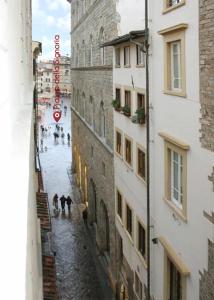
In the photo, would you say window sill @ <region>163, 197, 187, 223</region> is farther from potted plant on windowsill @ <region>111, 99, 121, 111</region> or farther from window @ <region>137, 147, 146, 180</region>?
potted plant on windowsill @ <region>111, 99, 121, 111</region>

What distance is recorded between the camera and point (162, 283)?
41.4 feet

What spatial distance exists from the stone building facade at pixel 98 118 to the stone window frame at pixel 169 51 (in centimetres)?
731

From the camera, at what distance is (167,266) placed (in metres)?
12.2

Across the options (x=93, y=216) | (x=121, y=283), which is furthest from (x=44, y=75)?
(x=121, y=283)

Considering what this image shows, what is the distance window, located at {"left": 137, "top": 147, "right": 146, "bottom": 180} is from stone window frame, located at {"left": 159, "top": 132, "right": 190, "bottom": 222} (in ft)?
8.14

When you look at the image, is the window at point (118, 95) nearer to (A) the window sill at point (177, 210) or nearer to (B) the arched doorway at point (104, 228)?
(B) the arched doorway at point (104, 228)

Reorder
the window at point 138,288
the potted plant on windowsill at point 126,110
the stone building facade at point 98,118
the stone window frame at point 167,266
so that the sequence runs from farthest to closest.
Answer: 1. the stone building facade at point 98,118
2. the potted plant on windowsill at point 126,110
3. the window at point 138,288
4. the stone window frame at point 167,266

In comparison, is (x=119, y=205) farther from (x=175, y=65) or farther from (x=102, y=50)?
(x=175, y=65)

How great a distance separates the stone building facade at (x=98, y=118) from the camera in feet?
66.6

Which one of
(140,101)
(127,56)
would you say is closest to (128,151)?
(140,101)

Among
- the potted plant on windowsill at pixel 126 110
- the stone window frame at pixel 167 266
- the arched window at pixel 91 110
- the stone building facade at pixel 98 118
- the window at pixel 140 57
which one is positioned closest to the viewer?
the stone window frame at pixel 167 266

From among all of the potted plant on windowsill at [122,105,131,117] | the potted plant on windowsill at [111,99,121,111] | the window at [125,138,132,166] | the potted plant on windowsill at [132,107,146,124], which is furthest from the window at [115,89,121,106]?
the potted plant on windowsill at [132,107,146,124]

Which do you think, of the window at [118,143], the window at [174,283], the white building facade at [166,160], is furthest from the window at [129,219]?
the window at [174,283]

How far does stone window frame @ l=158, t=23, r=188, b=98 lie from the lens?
404 inches
